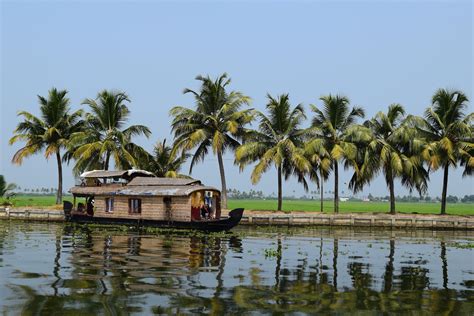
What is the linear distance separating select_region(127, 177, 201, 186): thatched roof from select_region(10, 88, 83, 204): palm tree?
12655 mm

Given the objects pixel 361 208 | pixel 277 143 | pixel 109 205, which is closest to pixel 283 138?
pixel 277 143

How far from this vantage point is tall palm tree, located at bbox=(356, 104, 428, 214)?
41.9 m

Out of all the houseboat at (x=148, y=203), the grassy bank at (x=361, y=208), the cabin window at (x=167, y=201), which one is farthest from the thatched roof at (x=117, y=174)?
the grassy bank at (x=361, y=208)

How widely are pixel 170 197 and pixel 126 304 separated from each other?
22497 mm

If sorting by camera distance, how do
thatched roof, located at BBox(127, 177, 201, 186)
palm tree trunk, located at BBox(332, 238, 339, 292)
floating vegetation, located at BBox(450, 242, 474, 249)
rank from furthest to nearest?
thatched roof, located at BBox(127, 177, 201, 186) → floating vegetation, located at BBox(450, 242, 474, 249) → palm tree trunk, located at BBox(332, 238, 339, 292)

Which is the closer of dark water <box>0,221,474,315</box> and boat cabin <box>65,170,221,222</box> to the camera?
dark water <box>0,221,474,315</box>

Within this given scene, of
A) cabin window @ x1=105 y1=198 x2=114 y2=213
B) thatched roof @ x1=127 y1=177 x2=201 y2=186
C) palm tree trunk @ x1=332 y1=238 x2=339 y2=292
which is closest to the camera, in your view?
palm tree trunk @ x1=332 y1=238 x2=339 y2=292

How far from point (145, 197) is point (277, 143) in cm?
1339

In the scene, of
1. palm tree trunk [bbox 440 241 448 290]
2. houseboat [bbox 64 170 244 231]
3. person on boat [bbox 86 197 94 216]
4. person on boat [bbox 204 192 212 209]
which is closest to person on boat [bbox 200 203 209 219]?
houseboat [bbox 64 170 244 231]

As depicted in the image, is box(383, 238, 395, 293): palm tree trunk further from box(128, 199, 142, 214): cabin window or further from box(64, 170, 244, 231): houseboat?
box(128, 199, 142, 214): cabin window

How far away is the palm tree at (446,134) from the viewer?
40938mm

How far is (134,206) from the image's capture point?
36.3m

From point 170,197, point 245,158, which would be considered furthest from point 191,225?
point 245,158

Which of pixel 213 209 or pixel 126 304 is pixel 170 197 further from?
pixel 126 304
